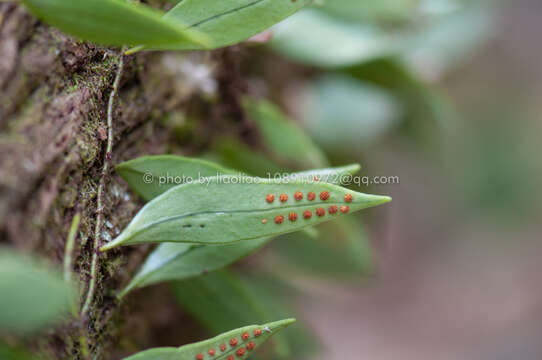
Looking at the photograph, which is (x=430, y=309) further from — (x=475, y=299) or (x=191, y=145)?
(x=191, y=145)

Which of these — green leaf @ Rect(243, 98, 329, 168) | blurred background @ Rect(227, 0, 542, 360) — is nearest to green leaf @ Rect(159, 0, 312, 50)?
green leaf @ Rect(243, 98, 329, 168)

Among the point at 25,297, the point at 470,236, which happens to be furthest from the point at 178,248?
the point at 470,236

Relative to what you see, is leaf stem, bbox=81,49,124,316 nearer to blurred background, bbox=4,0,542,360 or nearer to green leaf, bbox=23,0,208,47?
blurred background, bbox=4,0,542,360

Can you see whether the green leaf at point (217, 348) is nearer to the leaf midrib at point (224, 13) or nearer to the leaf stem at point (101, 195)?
the leaf stem at point (101, 195)

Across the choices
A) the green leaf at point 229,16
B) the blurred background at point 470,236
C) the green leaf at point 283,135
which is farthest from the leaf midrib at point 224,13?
the blurred background at point 470,236

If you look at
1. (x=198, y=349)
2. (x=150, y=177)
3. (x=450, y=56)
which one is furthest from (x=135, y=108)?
(x=450, y=56)

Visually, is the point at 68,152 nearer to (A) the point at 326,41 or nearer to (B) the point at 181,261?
(B) the point at 181,261
